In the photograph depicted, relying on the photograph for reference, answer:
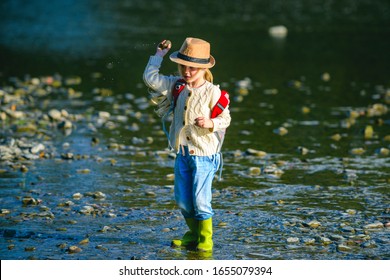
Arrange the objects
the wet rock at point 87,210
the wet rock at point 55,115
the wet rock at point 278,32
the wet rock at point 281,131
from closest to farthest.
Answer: the wet rock at point 87,210, the wet rock at point 281,131, the wet rock at point 55,115, the wet rock at point 278,32

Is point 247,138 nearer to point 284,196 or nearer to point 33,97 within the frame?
point 284,196

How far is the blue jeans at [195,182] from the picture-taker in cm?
832

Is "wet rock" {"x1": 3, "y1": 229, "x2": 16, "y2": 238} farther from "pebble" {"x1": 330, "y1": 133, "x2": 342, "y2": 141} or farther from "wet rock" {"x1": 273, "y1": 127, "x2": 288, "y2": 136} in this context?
"pebble" {"x1": 330, "y1": 133, "x2": 342, "y2": 141}

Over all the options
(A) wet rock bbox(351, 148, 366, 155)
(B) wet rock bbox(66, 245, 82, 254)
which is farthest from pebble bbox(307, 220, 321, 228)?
Answer: (A) wet rock bbox(351, 148, 366, 155)

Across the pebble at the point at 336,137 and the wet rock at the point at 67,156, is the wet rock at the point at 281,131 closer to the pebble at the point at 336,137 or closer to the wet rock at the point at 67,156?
the pebble at the point at 336,137

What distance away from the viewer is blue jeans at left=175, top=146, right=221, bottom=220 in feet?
27.3

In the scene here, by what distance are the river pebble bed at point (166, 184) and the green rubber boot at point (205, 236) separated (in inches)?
3.5

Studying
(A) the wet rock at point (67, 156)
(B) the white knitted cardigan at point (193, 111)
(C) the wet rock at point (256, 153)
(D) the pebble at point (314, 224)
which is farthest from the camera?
(C) the wet rock at point (256, 153)

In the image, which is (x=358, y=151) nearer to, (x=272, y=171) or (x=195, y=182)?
(x=272, y=171)

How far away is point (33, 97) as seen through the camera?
55.9 feet

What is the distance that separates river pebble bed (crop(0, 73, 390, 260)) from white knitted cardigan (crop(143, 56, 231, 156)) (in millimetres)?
1000

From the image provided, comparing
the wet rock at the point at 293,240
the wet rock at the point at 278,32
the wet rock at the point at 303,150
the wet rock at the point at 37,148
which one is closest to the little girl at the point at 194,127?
the wet rock at the point at 293,240

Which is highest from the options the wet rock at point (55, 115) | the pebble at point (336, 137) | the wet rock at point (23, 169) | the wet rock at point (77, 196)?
the wet rock at point (55, 115)
